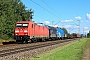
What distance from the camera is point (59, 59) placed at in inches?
667

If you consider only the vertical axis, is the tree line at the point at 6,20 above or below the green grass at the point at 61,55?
above

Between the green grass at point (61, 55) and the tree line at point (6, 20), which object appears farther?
the tree line at point (6, 20)

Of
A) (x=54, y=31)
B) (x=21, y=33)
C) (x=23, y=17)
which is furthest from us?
(x=23, y=17)

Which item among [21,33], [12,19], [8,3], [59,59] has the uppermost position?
[8,3]

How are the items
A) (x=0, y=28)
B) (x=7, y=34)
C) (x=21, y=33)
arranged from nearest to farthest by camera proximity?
1. (x=21, y=33)
2. (x=0, y=28)
3. (x=7, y=34)

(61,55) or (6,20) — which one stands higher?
(6,20)

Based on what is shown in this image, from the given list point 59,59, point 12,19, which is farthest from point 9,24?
point 59,59

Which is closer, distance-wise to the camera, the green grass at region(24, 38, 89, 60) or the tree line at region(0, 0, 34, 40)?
the green grass at region(24, 38, 89, 60)

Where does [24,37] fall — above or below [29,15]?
below

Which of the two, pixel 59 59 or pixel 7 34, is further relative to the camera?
pixel 7 34

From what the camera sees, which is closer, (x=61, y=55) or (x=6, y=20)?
(x=61, y=55)

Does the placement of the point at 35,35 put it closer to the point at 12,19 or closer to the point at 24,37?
the point at 24,37

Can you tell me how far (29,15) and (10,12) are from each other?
588 inches

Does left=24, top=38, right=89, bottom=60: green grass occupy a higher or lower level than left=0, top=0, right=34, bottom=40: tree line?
lower
